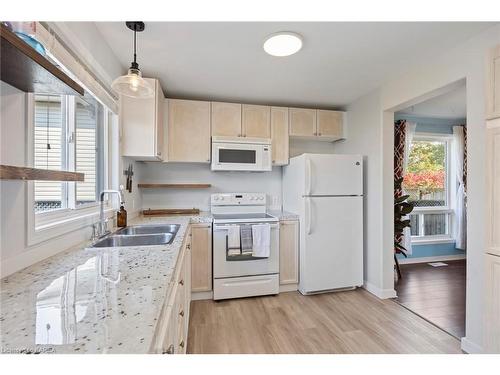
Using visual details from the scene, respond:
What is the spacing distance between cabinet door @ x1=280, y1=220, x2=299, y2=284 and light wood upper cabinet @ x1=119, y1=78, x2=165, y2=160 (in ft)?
5.45

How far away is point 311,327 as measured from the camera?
2123 mm

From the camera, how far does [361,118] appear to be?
3.02 meters

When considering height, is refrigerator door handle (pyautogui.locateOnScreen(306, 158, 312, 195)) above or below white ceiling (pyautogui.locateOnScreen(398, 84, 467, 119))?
below

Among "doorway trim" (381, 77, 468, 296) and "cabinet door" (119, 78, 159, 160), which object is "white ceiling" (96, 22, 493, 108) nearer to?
"cabinet door" (119, 78, 159, 160)

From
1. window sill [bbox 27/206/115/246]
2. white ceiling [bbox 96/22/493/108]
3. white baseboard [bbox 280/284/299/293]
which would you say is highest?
white ceiling [bbox 96/22/493/108]

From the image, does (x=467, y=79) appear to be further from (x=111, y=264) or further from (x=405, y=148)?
(x=111, y=264)

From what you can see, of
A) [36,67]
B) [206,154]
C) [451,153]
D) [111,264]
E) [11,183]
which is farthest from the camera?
[451,153]

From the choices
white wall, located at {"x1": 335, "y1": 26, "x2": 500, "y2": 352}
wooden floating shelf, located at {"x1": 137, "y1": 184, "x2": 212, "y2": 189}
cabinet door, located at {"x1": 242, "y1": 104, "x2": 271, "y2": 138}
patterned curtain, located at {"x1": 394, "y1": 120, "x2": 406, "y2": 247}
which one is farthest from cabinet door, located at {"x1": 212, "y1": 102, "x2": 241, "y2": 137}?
patterned curtain, located at {"x1": 394, "y1": 120, "x2": 406, "y2": 247}

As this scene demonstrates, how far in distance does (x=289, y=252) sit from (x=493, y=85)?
2211 mm

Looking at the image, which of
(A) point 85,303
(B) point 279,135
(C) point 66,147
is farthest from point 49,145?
(B) point 279,135

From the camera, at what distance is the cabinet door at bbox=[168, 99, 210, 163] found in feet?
9.35

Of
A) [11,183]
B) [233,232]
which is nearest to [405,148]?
[233,232]

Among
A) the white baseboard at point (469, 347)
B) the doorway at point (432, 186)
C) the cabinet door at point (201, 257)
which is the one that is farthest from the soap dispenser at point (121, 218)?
the doorway at point (432, 186)
